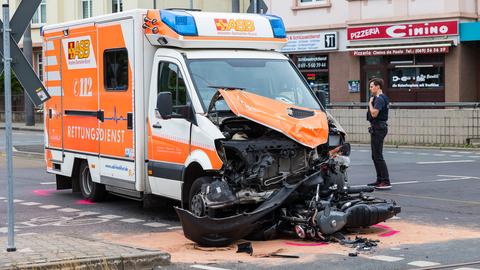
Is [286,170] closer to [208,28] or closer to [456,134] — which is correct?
[208,28]

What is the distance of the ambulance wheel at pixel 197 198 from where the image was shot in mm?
10359

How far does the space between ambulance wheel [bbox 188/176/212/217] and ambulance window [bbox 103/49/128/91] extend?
2.40 meters

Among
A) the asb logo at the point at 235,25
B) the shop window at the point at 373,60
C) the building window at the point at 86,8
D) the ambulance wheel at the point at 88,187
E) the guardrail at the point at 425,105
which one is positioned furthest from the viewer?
the building window at the point at 86,8

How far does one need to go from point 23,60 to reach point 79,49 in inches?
199

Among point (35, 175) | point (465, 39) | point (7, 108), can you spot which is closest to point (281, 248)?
point (7, 108)

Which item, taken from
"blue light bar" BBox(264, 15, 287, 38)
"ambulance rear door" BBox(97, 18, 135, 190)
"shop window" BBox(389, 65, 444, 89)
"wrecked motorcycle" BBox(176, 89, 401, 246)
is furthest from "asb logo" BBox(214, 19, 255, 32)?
"shop window" BBox(389, 65, 444, 89)

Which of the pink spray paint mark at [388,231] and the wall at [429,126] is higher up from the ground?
the wall at [429,126]

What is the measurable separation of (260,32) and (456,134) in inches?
567

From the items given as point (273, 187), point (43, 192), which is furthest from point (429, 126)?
point (273, 187)

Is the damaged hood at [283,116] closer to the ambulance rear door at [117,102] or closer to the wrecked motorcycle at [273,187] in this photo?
the wrecked motorcycle at [273,187]

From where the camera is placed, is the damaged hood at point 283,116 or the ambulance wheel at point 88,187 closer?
the damaged hood at point 283,116

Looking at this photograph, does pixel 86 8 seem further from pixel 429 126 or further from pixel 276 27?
pixel 276 27

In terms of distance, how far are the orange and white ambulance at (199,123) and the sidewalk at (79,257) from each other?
1125mm

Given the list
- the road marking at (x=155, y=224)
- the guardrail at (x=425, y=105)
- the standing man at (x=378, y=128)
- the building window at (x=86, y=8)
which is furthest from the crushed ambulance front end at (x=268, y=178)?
the building window at (x=86, y=8)
